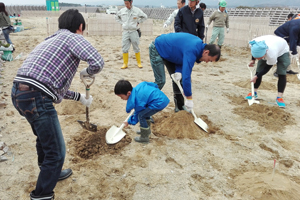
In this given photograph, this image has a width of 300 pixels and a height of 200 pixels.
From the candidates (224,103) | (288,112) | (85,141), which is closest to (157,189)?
(85,141)

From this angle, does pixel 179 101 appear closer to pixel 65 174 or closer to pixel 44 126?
pixel 65 174

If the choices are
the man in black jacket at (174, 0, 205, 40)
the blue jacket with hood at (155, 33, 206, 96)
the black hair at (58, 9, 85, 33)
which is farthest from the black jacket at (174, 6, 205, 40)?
the black hair at (58, 9, 85, 33)

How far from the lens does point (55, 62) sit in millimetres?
1684

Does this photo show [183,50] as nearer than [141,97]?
No

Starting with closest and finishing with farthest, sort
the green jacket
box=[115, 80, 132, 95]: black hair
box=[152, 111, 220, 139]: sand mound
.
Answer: box=[115, 80, 132, 95]: black hair, box=[152, 111, 220, 139]: sand mound, the green jacket

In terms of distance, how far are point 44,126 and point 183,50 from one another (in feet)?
6.44

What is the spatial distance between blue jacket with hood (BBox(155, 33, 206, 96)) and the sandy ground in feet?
Result: 2.35

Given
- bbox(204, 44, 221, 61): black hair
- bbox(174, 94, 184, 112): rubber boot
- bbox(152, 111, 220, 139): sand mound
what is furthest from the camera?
bbox(174, 94, 184, 112): rubber boot

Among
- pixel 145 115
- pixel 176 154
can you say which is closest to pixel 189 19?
pixel 145 115

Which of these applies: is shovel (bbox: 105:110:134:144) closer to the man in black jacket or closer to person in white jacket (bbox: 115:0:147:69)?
the man in black jacket

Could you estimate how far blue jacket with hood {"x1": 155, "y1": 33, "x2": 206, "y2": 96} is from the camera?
115 inches

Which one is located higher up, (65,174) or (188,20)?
(188,20)

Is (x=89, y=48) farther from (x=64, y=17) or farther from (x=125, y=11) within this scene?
(x=125, y=11)

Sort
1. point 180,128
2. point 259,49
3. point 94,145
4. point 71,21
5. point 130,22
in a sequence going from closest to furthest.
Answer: point 71,21 → point 94,145 → point 180,128 → point 259,49 → point 130,22
